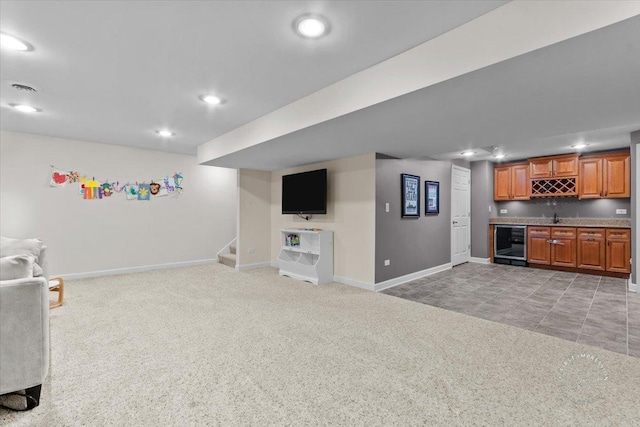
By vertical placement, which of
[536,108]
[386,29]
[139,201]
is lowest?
[139,201]

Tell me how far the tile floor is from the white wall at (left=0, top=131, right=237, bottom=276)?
4263 millimetres

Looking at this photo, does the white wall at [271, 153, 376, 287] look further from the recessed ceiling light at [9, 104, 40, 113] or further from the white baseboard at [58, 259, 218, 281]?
the recessed ceiling light at [9, 104, 40, 113]

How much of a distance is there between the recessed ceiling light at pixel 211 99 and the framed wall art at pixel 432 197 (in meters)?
3.85

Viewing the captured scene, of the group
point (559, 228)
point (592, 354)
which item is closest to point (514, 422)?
point (592, 354)

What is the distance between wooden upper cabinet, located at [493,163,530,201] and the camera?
647cm

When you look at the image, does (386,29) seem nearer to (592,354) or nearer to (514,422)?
(514,422)

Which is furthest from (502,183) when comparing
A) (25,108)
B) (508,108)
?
(25,108)

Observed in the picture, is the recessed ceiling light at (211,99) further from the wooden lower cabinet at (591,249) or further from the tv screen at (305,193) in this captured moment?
the wooden lower cabinet at (591,249)

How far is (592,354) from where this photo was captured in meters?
2.43

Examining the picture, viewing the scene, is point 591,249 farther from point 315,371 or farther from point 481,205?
point 315,371

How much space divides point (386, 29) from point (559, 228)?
5936mm

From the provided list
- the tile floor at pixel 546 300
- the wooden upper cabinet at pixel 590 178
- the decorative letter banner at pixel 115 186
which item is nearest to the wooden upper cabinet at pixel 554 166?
the wooden upper cabinet at pixel 590 178

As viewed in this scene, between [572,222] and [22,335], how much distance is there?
8087 millimetres

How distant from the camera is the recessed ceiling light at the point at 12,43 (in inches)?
82.4
